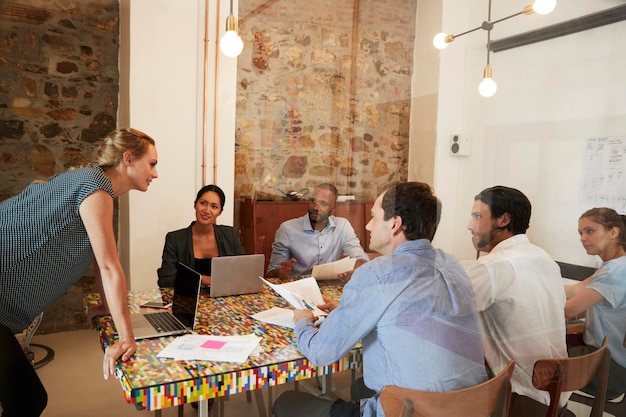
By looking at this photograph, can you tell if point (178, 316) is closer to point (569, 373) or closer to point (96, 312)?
point (96, 312)

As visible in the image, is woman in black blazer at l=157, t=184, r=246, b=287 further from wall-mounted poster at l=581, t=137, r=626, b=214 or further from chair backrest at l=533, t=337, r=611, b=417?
wall-mounted poster at l=581, t=137, r=626, b=214

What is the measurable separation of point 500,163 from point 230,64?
7.27 ft

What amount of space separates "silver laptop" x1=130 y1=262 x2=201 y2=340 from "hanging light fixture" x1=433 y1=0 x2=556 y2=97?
1377 millimetres

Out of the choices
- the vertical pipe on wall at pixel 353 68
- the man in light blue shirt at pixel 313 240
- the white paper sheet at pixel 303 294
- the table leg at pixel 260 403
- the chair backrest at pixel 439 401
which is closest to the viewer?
the chair backrest at pixel 439 401

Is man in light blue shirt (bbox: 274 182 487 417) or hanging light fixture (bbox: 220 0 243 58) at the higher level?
hanging light fixture (bbox: 220 0 243 58)

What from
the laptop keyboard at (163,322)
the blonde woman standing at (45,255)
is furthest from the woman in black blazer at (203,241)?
the blonde woman standing at (45,255)

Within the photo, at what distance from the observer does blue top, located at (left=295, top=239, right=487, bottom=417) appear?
136 cm

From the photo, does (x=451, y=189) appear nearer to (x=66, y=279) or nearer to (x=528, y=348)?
(x=528, y=348)

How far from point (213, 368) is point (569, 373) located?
109 centimetres

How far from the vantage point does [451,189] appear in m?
2.04

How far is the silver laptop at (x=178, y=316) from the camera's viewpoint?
5.33 feet

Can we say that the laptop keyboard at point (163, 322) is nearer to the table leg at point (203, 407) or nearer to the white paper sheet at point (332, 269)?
the table leg at point (203, 407)

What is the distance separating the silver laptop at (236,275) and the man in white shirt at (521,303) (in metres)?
0.95

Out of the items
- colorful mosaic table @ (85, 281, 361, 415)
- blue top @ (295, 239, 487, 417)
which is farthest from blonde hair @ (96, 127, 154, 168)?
blue top @ (295, 239, 487, 417)
